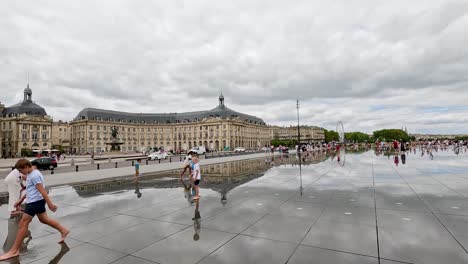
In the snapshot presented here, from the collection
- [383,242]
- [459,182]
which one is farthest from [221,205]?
[459,182]

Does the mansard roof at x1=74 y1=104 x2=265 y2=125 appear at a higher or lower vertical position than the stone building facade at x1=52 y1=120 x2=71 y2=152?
higher

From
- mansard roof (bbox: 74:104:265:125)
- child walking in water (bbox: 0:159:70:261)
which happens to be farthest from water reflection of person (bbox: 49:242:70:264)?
mansard roof (bbox: 74:104:265:125)

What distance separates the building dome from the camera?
352ft

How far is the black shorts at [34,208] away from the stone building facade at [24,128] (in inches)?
4924

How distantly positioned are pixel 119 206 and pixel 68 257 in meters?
4.14

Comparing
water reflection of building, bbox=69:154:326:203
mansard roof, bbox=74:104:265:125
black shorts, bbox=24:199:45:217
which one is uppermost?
mansard roof, bbox=74:104:265:125

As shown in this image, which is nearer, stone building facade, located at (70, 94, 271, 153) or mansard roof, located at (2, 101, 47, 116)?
mansard roof, located at (2, 101, 47, 116)

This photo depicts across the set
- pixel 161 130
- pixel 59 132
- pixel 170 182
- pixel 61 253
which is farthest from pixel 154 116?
pixel 61 253

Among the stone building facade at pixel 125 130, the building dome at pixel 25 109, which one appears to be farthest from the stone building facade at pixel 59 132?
the building dome at pixel 25 109

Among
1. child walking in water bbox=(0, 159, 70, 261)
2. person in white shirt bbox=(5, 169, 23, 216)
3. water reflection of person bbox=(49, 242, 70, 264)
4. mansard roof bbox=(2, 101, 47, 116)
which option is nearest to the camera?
water reflection of person bbox=(49, 242, 70, 264)

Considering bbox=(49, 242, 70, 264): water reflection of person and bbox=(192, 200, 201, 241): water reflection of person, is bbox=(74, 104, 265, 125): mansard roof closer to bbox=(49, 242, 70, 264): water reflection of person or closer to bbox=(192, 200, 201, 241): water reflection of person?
bbox=(192, 200, 201, 241): water reflection of person

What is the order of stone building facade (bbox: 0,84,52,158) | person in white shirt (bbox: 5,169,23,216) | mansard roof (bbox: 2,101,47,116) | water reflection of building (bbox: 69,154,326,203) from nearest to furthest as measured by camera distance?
person in white shirt (bbox: 5,169,23,216), water reflection of building (bbox: 69,154,326,203), stone building facade (bbox: 0,84,52,158), mansard roof (bbox: 2,101,47,116)

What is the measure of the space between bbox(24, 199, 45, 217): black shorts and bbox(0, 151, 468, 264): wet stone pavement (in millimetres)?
836

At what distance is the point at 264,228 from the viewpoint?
20.8 ft
